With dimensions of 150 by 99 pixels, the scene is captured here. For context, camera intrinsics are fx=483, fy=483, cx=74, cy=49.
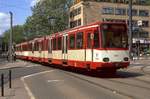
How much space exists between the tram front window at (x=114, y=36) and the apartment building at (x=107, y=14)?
88.8 metres

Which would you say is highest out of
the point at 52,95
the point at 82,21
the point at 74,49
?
the point at 82,21

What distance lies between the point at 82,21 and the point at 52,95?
99.1 m

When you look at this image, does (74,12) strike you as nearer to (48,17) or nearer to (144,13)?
(48,17)

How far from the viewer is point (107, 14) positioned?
122625 mm

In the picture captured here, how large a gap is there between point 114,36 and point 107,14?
95020 mm

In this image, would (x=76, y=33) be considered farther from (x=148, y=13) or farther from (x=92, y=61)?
(x=148, y=13)

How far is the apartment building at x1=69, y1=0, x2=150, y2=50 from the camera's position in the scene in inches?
4715

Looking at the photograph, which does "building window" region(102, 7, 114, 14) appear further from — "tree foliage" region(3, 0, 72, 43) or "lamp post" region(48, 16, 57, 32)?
"lamp post" region(48, 16, 57, 32)

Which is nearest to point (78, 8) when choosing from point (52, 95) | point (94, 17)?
point (94, 17)

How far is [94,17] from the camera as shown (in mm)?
121438

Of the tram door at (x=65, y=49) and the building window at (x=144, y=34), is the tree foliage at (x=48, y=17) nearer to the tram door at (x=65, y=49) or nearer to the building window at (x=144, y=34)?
the building window at (x=144, y=34)

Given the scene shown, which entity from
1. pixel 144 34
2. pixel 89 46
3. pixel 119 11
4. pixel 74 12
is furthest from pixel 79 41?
→ pixel 144 34

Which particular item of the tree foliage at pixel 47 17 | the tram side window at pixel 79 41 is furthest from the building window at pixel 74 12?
the tram side window at pixel 79 41

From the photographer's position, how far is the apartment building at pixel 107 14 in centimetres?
11975
